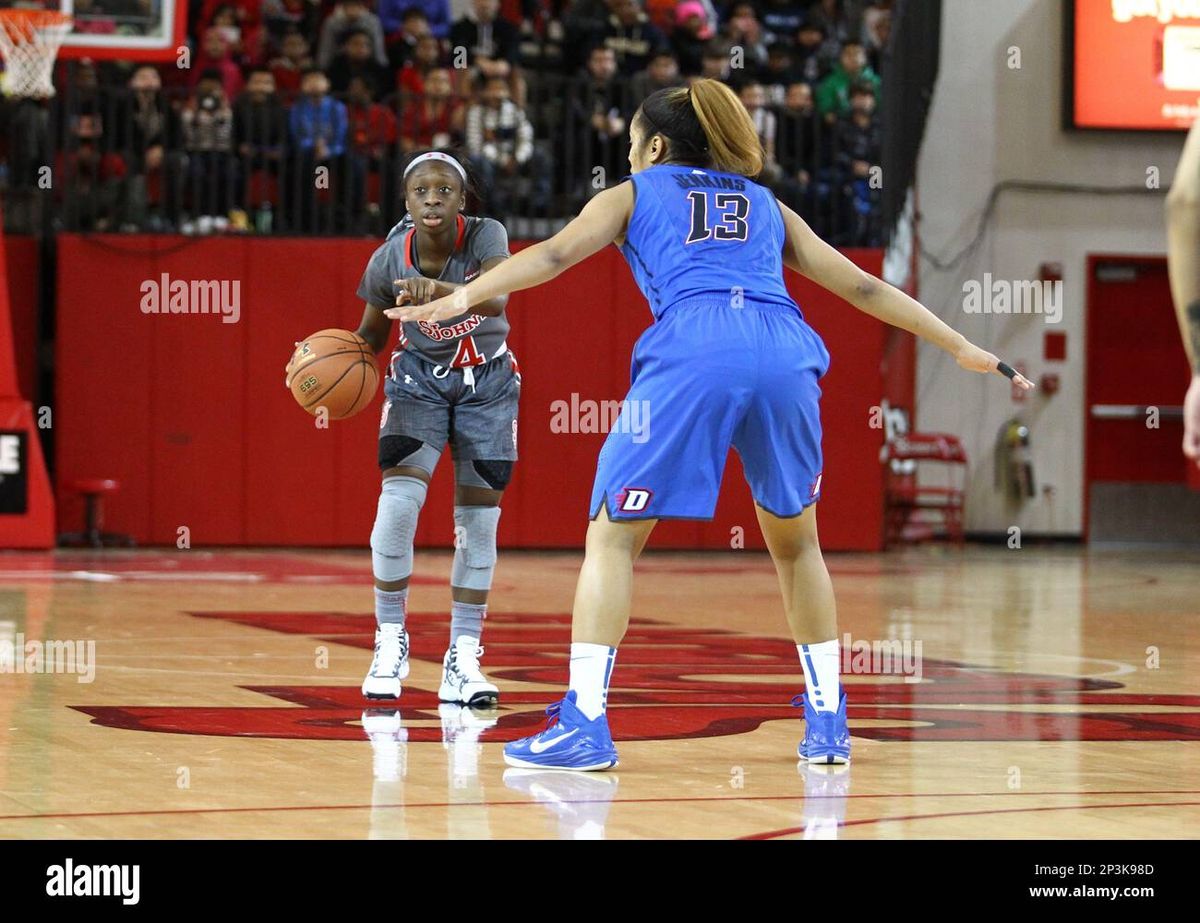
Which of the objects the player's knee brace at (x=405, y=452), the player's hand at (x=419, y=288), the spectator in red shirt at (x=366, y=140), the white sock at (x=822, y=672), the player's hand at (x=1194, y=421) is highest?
the spectator in red shirt at (x=366, y=140)

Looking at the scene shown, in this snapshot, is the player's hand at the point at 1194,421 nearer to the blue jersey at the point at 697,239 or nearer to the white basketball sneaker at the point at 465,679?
the blue jersey at the point at 697,239

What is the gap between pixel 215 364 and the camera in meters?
16.6

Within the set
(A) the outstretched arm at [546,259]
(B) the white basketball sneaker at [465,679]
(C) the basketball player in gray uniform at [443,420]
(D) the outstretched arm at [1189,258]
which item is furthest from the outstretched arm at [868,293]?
(D) the outstretched arm at [1189,258]

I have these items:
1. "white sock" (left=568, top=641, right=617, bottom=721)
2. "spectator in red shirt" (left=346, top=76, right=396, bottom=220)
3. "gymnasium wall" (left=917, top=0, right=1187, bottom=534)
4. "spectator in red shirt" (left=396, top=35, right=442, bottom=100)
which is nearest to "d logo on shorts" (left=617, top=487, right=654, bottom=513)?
"white sock" (left=568, top=641, right=617, bottom=721)

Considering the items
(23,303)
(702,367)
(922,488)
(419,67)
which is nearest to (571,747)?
(702,367)

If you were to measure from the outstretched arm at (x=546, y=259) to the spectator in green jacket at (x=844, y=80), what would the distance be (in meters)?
12.4

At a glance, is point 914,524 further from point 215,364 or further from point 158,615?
point 158,615

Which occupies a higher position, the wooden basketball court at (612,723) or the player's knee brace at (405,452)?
the player's knee brace at (405,452)

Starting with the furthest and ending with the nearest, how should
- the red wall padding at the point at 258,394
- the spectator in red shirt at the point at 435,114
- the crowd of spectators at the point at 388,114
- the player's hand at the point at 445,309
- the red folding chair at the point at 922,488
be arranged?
the red folding chair at the point at 922,488 → the red wall padding at the point at 258,394 → the spectator in red shirt at the point at 435,114 → the crowd of spectators at the point at 388,114 → the player's hand at the point at 445,309

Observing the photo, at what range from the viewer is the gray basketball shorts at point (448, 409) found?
6.41m

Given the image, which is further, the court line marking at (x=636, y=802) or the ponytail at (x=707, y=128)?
the ponytail at (x=707, y=128)

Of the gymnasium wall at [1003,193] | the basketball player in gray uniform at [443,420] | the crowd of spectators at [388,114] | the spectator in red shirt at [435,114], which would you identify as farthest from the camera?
the gymnasium wall at [1003,193]

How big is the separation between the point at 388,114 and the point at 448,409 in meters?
10.6

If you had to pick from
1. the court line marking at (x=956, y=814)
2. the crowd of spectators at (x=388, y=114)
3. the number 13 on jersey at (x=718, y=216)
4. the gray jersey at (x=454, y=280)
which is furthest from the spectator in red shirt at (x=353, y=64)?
the court line marking at (x=956, y=814)
